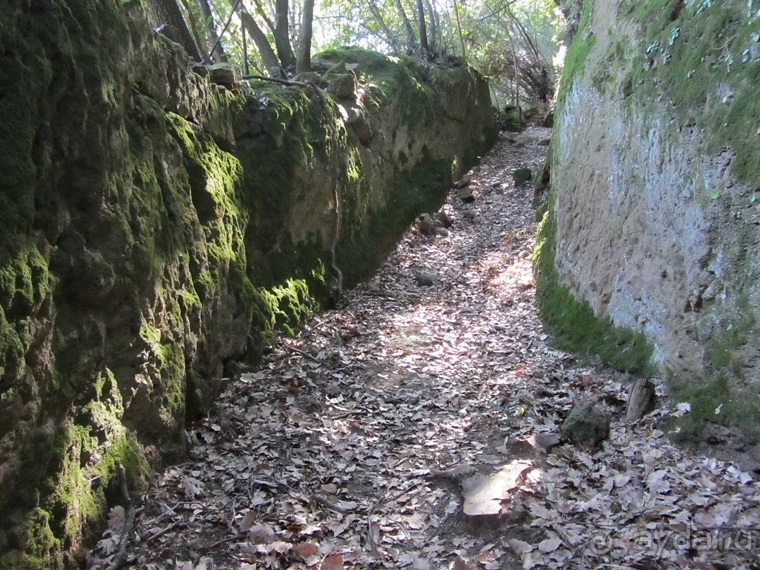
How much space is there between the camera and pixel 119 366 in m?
4.02

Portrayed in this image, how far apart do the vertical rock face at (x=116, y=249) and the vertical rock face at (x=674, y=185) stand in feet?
12.3

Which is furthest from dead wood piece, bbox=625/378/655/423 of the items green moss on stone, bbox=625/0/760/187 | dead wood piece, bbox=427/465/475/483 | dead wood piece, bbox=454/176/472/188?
dead wood piece, bbox=454/176/472/188

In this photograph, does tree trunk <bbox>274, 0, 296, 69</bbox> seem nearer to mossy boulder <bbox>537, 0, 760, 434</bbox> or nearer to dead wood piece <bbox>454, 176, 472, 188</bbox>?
dead wood piece <bbox>454, 176, 472, 188</bbox>

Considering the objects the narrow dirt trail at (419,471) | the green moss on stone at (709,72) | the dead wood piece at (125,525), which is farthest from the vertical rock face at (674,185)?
the dead wood piece at (125,525)

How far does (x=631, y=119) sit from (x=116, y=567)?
6152mm

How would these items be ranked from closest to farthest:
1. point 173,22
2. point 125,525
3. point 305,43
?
point 125,525
point 173,22
point 305,43

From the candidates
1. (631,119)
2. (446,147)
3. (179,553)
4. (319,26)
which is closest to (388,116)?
(446,147)

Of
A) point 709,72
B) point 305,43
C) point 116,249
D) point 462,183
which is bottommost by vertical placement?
point 462,183

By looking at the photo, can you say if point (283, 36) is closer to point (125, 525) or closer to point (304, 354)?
point (304, 354)

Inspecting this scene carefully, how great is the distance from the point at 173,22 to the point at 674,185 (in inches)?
243

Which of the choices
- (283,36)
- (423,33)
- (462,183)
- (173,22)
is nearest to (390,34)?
(423,33)

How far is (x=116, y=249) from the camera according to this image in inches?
156

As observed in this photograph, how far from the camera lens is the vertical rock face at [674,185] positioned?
4.44 metres

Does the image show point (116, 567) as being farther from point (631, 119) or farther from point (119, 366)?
point (631, 119)
